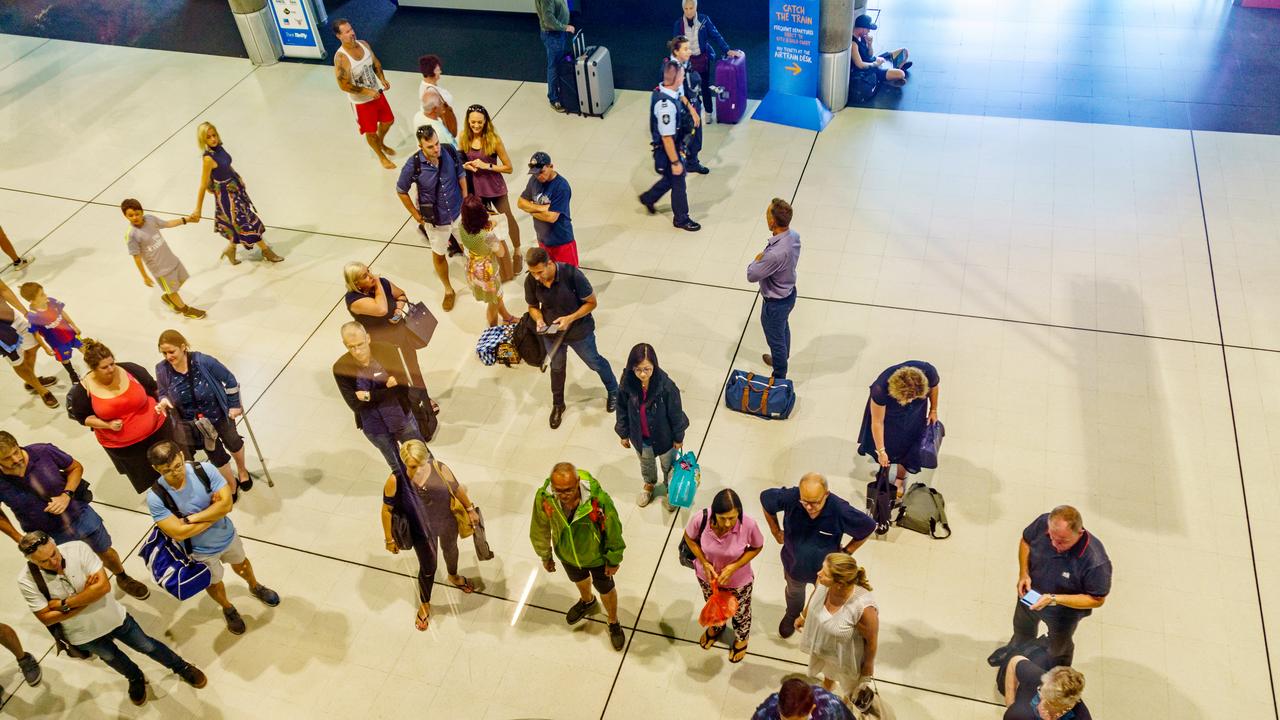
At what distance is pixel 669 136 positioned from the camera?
9.06 m

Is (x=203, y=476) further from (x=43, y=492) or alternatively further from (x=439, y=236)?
(x=439, y=236)

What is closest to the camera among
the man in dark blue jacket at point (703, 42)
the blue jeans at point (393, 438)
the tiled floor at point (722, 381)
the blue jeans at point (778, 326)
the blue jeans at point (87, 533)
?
the tiled floor at point (722, 381)

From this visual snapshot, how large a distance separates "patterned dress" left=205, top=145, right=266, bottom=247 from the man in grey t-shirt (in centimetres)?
45

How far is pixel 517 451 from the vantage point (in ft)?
24.8

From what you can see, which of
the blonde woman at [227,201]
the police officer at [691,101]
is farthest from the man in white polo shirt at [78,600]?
the police officer at [691,101]

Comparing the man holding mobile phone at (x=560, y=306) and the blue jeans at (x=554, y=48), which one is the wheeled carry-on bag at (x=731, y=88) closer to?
the blue jeans at (x=554, y=48)

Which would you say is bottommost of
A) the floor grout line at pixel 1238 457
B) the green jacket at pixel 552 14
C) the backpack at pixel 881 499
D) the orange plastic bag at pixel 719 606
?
the floor grout line at pixel 1238 457

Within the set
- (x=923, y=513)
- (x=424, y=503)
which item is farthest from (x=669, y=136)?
(x=424, y=503)

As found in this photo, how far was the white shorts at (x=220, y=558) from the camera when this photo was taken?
5953 millimetres

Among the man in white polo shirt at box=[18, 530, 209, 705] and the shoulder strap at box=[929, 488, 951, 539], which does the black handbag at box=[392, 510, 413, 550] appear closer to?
the man in white polo shirt at box=[18, 530, 209, 705]

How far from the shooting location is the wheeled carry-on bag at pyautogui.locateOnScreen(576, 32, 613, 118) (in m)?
11.3

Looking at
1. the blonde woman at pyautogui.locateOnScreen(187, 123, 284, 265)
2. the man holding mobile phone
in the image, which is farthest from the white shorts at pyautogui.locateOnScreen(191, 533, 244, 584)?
the blonde woman at pyautogui.locateOnScreen(187, 123, 284, 265)

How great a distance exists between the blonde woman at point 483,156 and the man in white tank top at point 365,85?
2775 mm

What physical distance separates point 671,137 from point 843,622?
551 cm
